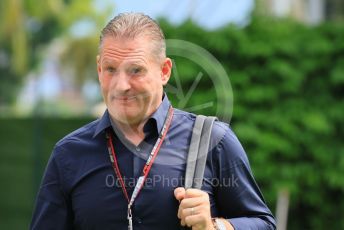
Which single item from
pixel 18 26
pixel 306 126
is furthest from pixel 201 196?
pixel 18 26

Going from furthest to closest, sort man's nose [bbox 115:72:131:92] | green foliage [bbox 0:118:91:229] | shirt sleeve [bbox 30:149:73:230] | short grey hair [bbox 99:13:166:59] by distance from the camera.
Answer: green foliage [bbox 0:118:91:229] → shirt sleeve [bbox 30:149:73:230] → short grey hair [bbox 99:13:166:59] → man's nose [bbox 115:72:131:92]

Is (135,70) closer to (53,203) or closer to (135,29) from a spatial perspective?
(135,29)

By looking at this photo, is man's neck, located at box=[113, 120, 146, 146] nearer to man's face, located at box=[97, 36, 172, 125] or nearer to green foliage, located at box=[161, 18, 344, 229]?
man's face, located at box=[97, 36, 172, 125]

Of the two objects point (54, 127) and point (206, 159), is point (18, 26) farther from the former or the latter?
point (206, 159)

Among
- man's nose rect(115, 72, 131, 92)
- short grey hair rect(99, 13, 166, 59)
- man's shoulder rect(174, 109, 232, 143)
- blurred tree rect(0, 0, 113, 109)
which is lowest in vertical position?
man's shoulder rect(174, 109, 232, 143)

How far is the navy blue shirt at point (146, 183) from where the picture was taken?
12.0ft

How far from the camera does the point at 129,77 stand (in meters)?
3.62

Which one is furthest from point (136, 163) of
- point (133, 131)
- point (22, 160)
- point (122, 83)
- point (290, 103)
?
point (22, 160)

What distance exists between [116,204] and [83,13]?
53926mm

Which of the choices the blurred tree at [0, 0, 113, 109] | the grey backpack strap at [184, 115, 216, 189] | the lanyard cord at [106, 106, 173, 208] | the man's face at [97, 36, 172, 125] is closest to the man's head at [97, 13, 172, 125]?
the man's face at [97, 36, 172, 125]

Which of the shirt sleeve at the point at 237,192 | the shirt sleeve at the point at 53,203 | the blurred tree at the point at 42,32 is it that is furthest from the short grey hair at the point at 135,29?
the blurred tree at the point at 42,32

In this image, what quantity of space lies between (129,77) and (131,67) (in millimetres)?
43

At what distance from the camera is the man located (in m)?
3.65

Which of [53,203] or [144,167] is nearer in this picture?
[144,167]
